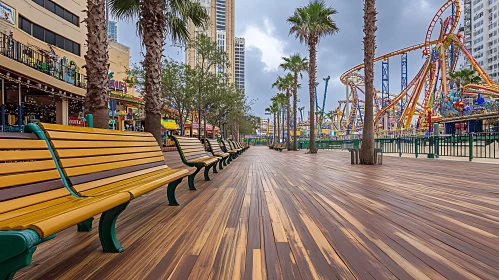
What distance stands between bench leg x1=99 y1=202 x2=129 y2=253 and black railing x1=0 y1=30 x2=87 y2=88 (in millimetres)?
13683

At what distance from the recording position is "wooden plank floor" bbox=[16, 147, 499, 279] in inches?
74.9

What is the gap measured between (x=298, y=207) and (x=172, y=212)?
158cm

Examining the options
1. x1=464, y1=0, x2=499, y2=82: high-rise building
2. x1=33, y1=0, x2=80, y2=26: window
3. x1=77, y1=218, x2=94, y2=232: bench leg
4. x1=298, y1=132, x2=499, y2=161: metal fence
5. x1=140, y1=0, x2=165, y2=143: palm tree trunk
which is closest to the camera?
x1=77, y1=218, x2=94, y2=232: bench leg

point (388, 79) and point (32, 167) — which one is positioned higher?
point (388, 79)

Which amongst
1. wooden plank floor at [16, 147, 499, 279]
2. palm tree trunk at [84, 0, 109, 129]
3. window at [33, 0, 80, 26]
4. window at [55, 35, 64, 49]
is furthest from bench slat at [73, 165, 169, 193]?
window at [55, 35, 64, 49]

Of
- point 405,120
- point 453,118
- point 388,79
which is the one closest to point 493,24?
point 388,79

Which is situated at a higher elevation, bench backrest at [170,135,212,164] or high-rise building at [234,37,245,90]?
high-rise building at [234,37,245,90]

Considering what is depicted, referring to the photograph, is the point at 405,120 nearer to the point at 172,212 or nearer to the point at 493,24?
the point at 172,212

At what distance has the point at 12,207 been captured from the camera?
4.91ft

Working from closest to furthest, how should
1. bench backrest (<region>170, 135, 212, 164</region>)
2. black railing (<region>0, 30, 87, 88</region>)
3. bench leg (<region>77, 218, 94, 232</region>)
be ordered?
bench leg (<region>77, 218, 94, 232</region>) → bench backrest (<region>170, 135, 212, 164</region>) → black railing (<region>0, 30, 87, 88</region>)

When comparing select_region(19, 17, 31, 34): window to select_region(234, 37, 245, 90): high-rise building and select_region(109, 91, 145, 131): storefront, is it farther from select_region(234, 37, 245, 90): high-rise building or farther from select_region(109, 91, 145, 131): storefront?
select_region(234, 37, 245, 90): high-rise building

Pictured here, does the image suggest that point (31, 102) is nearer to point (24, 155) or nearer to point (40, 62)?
point (40, 62)

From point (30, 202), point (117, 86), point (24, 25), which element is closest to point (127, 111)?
point (117, 86)

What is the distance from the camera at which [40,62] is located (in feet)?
52.4
